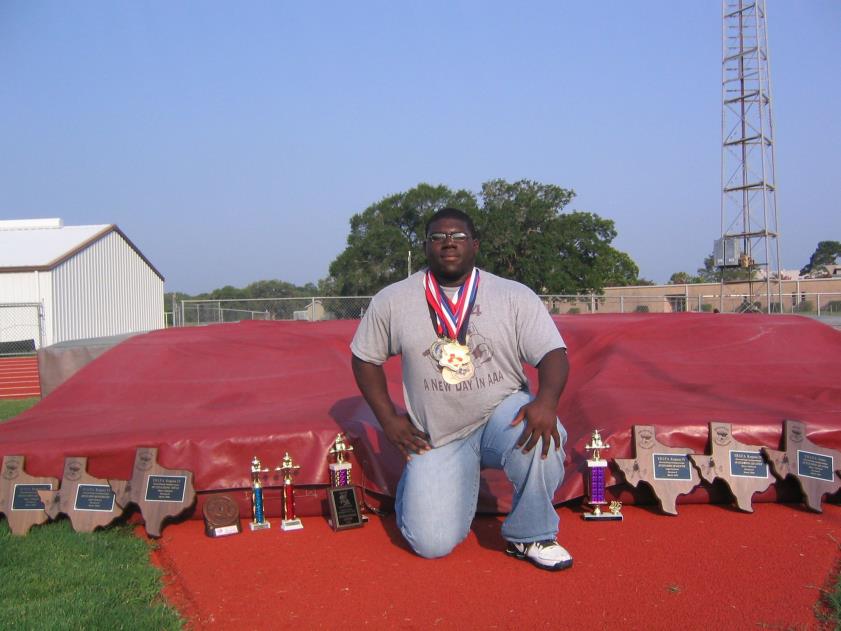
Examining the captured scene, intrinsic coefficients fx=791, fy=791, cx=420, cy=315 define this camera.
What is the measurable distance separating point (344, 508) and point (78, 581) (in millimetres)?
1191

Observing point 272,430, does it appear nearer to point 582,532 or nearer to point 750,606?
point 582,532

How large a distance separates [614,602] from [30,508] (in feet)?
8.73

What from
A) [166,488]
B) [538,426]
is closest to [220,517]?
[166,488]

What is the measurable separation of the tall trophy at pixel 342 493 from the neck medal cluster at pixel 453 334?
82 centimetres

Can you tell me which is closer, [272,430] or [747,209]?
[272,430]

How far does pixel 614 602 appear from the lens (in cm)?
271

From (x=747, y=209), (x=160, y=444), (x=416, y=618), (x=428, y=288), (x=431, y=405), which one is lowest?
(x=416, y=618)

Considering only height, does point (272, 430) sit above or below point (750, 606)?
above

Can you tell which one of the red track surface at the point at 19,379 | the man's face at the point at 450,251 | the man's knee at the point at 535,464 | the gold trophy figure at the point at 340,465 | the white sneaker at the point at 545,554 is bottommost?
the red track surface at the point at 19,379

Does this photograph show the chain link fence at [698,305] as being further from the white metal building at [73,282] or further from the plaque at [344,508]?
the plaque at [344,508]

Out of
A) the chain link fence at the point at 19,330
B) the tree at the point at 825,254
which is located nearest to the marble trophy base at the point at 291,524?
the chain link fence at the point at 19,330

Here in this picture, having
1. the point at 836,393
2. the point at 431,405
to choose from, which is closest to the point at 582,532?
the point at 431,405

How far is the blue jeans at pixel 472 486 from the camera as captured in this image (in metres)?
3.08

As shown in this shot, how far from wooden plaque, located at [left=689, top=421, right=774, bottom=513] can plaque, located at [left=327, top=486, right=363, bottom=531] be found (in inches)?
63.5
